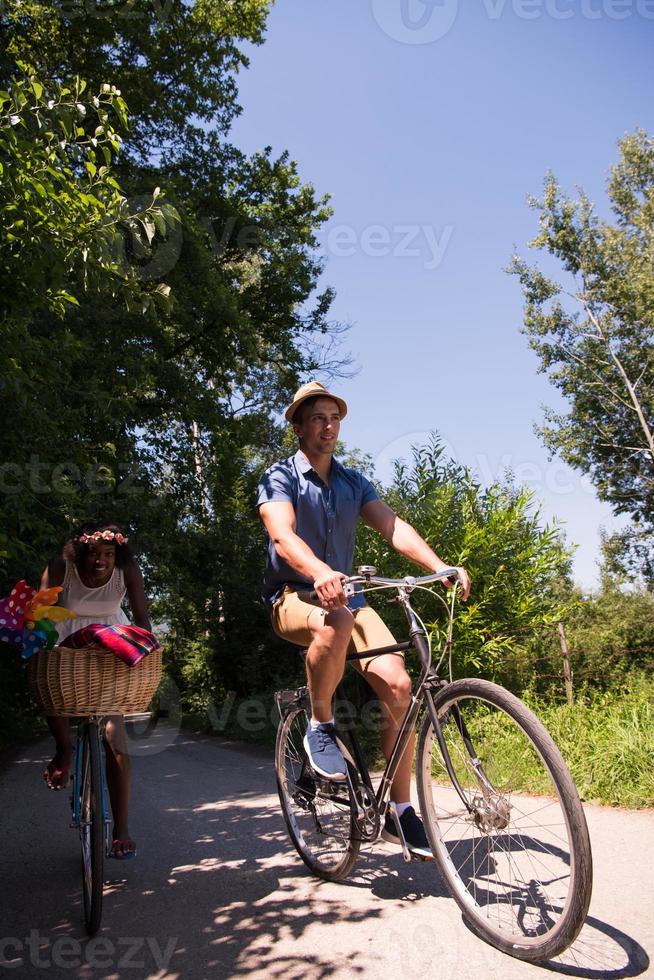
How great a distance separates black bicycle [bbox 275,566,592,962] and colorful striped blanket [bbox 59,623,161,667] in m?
1.04

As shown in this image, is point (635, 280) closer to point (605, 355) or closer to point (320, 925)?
point (605, 355)

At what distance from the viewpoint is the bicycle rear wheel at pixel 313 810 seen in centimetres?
365

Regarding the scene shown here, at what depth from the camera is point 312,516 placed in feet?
12.8

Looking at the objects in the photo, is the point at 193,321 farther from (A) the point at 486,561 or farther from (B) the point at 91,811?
(B) the point at 91,811

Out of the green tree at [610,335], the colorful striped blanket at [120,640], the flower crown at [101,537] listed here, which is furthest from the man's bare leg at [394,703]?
the green tree at [610,335]

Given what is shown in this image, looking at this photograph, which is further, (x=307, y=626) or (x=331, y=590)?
(x=307, y=626)

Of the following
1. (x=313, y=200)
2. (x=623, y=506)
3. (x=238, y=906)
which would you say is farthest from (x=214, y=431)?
(x=623, y=506)

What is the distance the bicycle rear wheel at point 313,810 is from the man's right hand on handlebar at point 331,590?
1.06 m

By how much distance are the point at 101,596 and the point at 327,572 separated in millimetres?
1884

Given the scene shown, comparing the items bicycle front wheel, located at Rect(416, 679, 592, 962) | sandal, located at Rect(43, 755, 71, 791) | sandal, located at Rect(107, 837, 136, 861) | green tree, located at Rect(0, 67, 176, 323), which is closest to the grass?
bicycle front wheel, located at Rect(416, 679, 592, 962)

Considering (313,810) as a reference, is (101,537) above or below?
above

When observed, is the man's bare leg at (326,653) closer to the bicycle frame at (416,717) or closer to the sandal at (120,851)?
the bicycle frame at (416,717)

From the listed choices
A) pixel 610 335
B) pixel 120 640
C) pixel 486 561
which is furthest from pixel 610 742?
pixel 610 335

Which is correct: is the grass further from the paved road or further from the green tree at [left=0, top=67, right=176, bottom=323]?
A: the green tree at [left=0, top=67, right=176, bottom=323]
